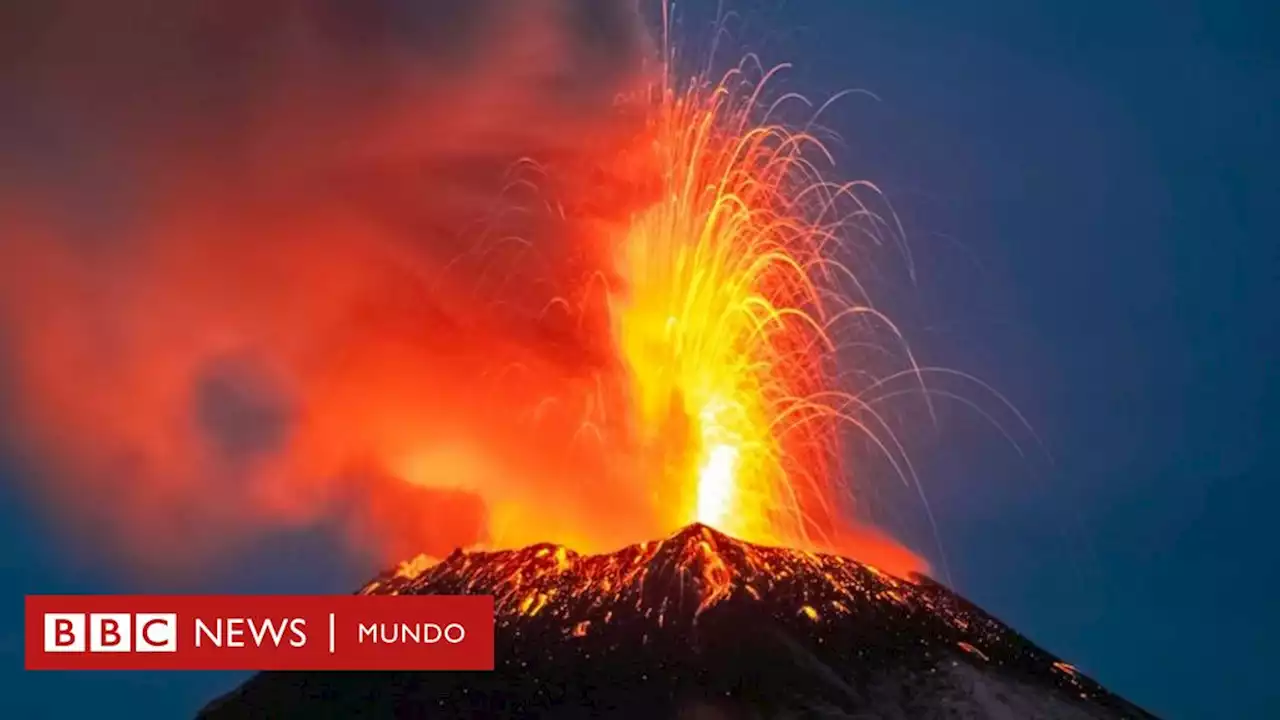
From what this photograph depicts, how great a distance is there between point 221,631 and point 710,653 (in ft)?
64.2

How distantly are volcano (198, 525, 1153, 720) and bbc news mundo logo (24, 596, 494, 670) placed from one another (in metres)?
7.71

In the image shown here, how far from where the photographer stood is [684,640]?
55312 mm

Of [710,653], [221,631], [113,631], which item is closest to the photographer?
[221,631]

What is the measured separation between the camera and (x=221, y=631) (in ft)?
146

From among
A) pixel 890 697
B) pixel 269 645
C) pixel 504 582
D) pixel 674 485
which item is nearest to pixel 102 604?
pixel 269 645

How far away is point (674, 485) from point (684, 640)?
9404mm

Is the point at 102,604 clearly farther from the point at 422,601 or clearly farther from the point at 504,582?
the point at 504,582

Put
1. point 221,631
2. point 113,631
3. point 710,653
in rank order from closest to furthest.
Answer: point 221,631, point 113,631, point 710,653

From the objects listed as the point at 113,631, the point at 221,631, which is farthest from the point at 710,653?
the point at 113,631

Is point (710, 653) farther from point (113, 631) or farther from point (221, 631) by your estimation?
point (113, 631)

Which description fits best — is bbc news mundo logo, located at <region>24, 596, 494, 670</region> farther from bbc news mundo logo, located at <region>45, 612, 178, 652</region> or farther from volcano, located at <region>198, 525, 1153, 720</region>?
volcano, located at <region>198, 525, 1153, 720</region>

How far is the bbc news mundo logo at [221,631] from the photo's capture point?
4438 centimetres

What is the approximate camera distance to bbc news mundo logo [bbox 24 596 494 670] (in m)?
44.4

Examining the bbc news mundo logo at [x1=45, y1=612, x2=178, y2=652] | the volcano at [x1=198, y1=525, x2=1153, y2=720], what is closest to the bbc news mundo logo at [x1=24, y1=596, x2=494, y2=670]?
the bbc news mundo logo at [x1=45, y1=612, x2=178, y2=652]
